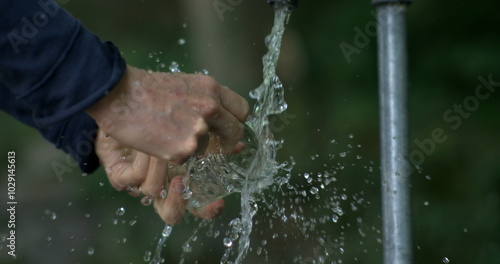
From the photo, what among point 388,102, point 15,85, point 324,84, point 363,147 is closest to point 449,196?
point 363,147

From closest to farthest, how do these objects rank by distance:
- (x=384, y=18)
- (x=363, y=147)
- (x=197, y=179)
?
(x=384, y=18), (x=197, y=179), (x=363, y=147)

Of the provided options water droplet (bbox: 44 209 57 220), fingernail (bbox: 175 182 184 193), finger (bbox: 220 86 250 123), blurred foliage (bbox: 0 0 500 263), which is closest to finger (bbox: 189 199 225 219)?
fingernail (bbox: 175 182 184 193)

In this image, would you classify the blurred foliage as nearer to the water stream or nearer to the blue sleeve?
the water stream

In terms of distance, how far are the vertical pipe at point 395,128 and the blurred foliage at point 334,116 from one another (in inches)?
51.8

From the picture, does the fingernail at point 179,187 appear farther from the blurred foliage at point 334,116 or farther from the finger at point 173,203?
the blurred foliage at point 334,116

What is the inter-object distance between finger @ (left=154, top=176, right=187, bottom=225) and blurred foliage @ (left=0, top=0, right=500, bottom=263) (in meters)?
1.18

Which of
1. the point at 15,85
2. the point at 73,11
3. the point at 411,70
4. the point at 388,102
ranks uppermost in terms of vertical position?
the point at 388,102

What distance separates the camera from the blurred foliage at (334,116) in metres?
2.37

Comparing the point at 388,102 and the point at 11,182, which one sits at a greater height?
the point at 388,102

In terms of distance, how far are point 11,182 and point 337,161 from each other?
1.85 metres

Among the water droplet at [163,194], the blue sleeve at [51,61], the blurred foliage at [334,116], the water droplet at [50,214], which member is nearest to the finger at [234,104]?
the blue sleeve at [51,61]

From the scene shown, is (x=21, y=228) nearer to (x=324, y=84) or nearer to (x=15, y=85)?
(x=324, y=84)

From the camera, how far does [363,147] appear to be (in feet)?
8.63

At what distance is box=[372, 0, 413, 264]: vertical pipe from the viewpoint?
105cm
